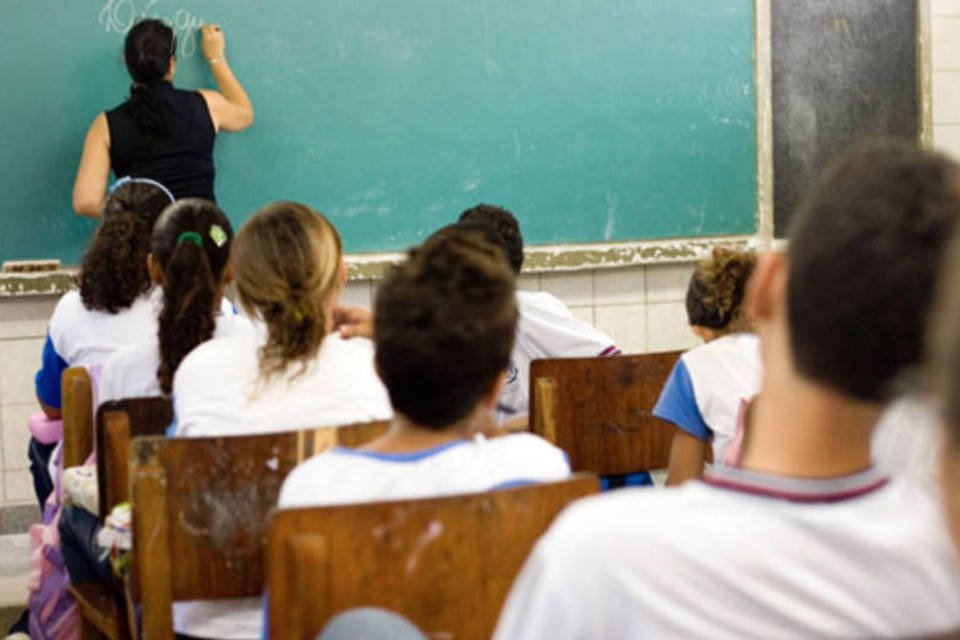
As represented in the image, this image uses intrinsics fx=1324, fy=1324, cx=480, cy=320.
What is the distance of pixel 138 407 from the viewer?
7.52 feet

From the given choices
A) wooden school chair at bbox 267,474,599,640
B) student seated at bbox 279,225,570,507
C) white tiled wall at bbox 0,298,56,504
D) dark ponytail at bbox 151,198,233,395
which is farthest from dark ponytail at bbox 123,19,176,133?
wooden school chair at bbox 267,474,599,640

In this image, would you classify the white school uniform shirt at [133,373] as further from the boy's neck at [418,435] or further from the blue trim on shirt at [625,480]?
the boy's neck at [418,435]

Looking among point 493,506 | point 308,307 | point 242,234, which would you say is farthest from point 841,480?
point 242,234

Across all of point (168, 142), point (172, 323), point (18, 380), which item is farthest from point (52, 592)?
point (168, 142)

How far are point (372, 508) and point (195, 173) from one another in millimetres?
2990

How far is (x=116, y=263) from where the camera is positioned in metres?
3.04

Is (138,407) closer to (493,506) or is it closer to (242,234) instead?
(242,234)

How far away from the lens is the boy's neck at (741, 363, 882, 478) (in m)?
0.95

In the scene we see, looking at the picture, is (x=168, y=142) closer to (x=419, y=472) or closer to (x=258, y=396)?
(x=258, y=396)

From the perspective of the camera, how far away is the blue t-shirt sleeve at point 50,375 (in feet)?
10.3

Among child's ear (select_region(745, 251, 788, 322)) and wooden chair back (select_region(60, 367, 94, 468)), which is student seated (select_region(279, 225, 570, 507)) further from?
wooden chair back (select_region(60, 367, 94, 468))

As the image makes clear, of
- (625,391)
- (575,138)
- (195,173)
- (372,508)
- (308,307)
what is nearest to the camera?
(372,508)

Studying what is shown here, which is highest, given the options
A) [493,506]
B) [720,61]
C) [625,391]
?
[720,61]

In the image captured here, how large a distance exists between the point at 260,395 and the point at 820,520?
128cm
